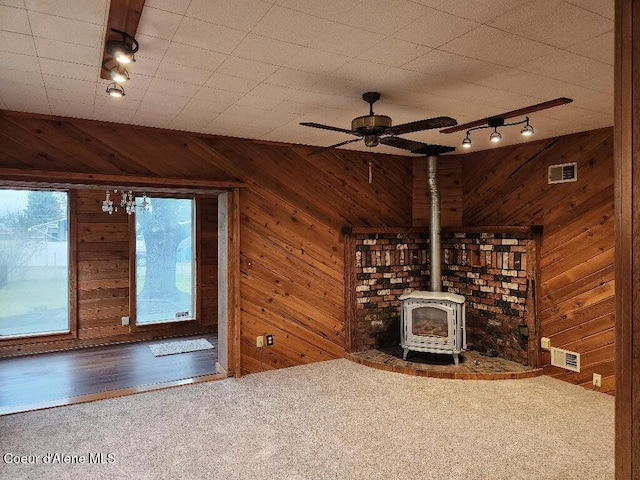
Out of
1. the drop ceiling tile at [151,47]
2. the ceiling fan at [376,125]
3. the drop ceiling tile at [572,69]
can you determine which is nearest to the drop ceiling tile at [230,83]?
the drop ceiling tile at [151,47]

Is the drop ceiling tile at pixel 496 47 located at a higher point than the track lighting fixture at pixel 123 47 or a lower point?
higher

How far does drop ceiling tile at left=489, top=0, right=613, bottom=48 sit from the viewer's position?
1.93m

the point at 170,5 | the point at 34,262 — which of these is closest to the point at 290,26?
the point at 170,5

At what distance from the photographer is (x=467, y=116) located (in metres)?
3.82

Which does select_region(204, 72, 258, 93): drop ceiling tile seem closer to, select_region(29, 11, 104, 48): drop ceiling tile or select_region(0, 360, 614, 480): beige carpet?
select_region(29, 11, 104, 48): drop ceiling tile

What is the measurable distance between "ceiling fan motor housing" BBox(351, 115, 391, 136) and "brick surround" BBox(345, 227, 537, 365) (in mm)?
2455

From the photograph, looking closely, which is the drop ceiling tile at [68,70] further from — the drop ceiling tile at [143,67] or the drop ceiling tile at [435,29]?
the drop ceiling tile at [435,29]

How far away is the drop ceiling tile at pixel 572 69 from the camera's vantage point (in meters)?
2.51

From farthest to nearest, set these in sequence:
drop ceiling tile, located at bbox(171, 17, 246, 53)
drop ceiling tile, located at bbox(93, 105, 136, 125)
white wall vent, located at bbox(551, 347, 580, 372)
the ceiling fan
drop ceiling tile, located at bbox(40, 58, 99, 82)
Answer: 1. white wall vent, located at bbox(551, 347, 580, 372)
2. drop ceiling tile, located at bbox(93, 105, 136, 125)
3. the ceiling fan
4. drop ceiling tile, located at bbox(40, 58, 99, 82)
5. drop ceiling tile, located at bbox(171, 17, 246, 53)

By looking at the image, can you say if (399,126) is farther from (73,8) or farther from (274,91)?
(73,8)

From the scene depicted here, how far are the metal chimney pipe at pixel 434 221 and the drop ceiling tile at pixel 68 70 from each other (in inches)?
156

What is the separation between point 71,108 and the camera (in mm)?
3607

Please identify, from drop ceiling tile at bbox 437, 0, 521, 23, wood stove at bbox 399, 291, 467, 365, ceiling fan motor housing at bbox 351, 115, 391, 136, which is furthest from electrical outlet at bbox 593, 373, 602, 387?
drop ceiling tile at bbox 437, 0, 521, 23

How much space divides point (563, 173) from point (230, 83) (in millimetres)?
3707
